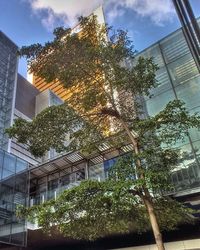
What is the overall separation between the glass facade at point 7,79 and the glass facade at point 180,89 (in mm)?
22390

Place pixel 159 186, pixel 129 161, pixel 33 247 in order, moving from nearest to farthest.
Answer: pixel 159 186
pixel 129 161
pixel 33 247

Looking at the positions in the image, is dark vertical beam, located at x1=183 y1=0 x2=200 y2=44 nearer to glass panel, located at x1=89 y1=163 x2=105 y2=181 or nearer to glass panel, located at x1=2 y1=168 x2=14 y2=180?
glass panel, located at x1=89 y1=163 x2=105 y2=181

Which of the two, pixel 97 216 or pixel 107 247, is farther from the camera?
pixel 107 247

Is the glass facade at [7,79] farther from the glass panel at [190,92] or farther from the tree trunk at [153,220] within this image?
the tree trunk at [153,220]

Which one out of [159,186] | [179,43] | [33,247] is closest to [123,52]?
[159,186]

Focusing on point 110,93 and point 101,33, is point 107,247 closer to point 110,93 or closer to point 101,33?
point 110,93

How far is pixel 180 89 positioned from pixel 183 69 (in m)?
1.11

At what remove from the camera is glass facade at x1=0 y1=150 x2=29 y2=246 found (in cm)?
1648

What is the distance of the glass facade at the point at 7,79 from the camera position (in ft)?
114

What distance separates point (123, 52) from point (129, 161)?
4089mm

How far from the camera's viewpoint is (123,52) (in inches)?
417

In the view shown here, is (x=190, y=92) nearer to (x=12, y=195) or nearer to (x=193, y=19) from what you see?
(x=12, y=195)

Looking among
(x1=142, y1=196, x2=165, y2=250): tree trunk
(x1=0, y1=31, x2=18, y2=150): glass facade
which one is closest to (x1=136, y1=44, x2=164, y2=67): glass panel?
(x1=142, y1=196, x2=165, y2=250): tree trunk

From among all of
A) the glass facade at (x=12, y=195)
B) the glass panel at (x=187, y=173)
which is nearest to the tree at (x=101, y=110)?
the glass panel at (x=187, y=173)
